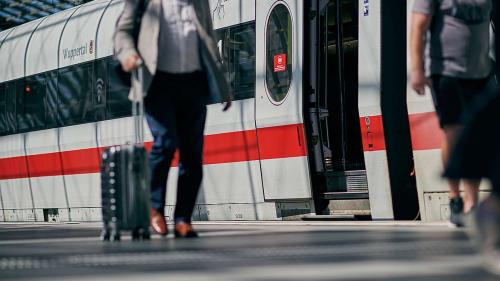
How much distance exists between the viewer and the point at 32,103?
16.7 m

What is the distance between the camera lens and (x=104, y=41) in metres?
14.6

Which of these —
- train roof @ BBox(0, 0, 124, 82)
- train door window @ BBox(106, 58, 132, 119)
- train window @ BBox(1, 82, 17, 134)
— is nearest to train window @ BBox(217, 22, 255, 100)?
train door window @ BBox(106, 58, 132, 119)

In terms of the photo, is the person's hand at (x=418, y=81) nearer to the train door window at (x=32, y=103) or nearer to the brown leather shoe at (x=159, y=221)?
the brown leather shoe at (x=159, y=221)

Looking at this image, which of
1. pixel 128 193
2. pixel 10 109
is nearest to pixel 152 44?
pixel 128 193

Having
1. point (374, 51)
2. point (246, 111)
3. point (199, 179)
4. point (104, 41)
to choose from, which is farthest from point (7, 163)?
point (199, 179)

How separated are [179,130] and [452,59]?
1.66m

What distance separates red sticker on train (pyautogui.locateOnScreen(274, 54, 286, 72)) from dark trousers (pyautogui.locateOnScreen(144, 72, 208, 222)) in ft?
14.4

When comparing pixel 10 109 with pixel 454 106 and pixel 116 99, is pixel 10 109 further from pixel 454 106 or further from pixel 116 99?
pixel 454 106

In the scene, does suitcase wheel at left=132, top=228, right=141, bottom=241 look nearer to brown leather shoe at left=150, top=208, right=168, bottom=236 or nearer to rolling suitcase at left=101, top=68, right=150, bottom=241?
rolling suitcase at left=101, top=68, right=150, bottom=241

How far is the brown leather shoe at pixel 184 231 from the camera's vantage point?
6.30 m

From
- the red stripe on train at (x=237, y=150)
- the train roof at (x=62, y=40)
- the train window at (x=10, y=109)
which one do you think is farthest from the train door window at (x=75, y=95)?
the train window at (x=10, y=109)

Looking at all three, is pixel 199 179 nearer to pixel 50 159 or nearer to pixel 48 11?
pixel 50 159

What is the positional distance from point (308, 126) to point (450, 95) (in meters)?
4.24

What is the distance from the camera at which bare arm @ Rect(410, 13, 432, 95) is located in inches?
244
